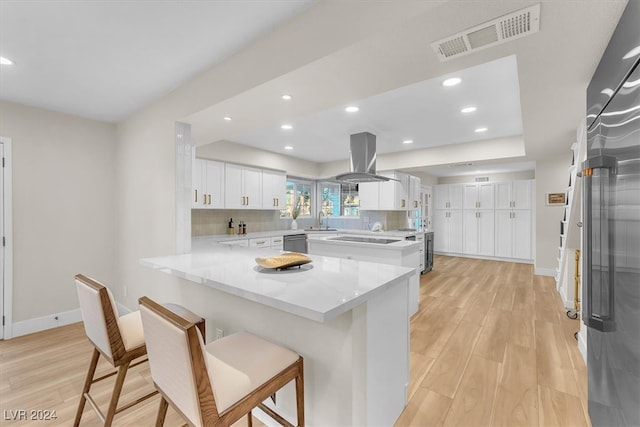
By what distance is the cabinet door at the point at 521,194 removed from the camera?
23.4 ft

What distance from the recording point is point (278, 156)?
553cm

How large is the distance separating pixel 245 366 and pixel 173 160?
82.2 inches

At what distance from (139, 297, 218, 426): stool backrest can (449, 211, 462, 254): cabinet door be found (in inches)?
332

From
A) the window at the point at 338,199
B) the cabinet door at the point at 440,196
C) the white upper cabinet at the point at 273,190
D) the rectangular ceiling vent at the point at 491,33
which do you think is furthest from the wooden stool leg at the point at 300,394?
the cabinet door at the point at 440,196

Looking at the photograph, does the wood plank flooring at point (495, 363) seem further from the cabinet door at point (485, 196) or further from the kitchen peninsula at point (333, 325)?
the cabinet door at point (485, 196)

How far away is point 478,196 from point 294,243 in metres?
5.61

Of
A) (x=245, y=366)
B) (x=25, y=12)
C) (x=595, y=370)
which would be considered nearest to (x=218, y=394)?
(x=245, y=366)

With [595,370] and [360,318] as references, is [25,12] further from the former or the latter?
[595,370]

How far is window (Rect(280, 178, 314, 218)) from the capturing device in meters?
6.25

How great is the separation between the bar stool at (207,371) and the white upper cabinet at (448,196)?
8.03m

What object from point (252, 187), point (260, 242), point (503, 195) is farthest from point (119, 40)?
point (503, 195)

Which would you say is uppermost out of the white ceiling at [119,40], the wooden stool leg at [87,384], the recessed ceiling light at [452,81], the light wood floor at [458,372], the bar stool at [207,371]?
the recessed ceiling light at [452,81]

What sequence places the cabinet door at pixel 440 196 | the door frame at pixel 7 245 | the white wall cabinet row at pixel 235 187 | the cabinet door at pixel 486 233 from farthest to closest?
the cabinet door at pixel 440 196 → the cabinet door at pixel 486 233 → the white wall cabinet row at pixel 235 187 → the door frame at pixel 7 245

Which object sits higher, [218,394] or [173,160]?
[173,160]
